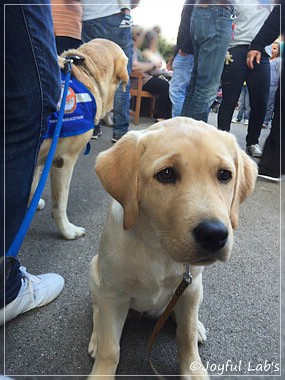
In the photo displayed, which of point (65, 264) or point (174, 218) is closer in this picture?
point (174, 218)

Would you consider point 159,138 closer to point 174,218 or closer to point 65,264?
point 174,218

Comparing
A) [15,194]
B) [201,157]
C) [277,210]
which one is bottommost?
[277,210]

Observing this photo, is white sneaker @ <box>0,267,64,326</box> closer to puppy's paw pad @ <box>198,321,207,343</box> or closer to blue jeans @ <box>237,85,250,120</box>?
puppy's paw pad @ <box>198,321,207,343</box>

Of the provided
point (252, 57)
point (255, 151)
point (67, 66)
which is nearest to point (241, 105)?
point (252, 57)

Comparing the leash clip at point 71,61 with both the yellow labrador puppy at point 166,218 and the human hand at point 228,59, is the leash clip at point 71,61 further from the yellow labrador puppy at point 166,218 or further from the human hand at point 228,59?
the human hand at point 228,59

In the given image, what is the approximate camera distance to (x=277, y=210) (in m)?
2.65

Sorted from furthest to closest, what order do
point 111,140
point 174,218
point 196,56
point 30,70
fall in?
point 111,140 < point 196,56 < point 30,70 < point 174,218

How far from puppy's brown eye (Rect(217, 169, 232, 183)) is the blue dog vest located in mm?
966

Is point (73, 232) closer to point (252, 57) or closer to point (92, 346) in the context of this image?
point (92, 346)

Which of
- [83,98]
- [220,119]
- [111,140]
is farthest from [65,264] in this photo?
[111,140]

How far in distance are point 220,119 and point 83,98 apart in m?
0.89

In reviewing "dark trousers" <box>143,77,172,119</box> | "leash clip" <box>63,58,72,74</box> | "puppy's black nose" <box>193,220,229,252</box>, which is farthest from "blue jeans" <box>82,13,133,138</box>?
"dark trousers" <box>143,77,172,119</box>

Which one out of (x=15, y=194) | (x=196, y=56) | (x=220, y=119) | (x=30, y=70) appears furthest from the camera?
(x=196, y=56)

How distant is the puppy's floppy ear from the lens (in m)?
1.01
